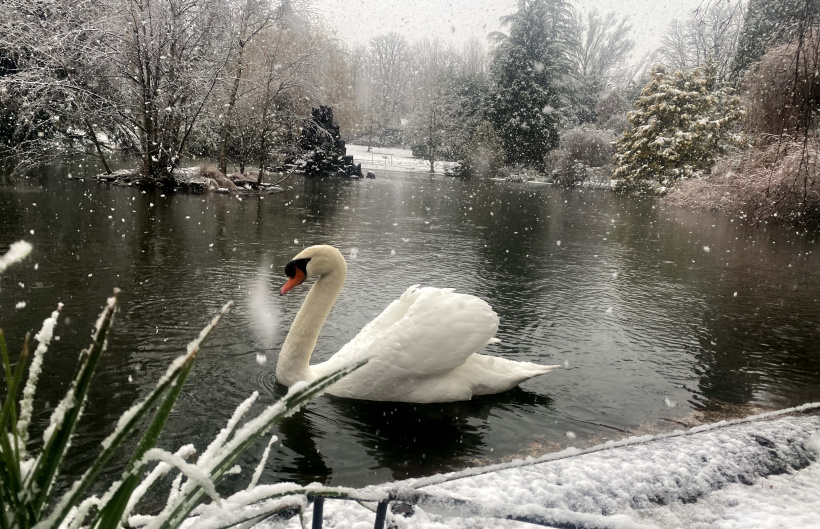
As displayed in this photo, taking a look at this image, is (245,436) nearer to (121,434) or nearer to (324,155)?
(121,434)

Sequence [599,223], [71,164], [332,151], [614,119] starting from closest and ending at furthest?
[599,223] < [71,164] < [332,151] < [614,119]

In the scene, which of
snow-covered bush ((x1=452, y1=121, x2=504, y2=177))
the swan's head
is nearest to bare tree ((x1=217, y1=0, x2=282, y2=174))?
the swan's head

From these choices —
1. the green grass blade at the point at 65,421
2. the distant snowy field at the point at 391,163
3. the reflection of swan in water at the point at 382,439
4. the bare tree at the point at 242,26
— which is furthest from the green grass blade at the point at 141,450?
the distant snowy field at the point at 391,163

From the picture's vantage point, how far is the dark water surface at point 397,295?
3.66 metres

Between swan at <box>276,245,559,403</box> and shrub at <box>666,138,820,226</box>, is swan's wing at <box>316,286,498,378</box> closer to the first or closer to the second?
swan at <box>276,245,559,403</box>

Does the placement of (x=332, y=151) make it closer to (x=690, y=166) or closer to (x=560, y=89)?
(x=690, y=166)

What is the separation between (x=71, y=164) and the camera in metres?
22.2

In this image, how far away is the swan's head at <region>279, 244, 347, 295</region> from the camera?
13.6 feet

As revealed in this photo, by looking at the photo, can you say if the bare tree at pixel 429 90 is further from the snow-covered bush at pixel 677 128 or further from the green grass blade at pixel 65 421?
the green grass blade at pixel 65 421

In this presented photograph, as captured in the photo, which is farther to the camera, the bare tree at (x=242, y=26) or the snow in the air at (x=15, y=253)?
the bare tree at (x=242, y=26)

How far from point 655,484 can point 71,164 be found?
80.1 ft

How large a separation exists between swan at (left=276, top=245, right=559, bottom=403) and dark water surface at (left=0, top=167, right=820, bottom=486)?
0.51ft

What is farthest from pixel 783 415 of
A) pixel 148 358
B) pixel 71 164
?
pixel 71 164

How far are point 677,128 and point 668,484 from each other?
95.9 feet
